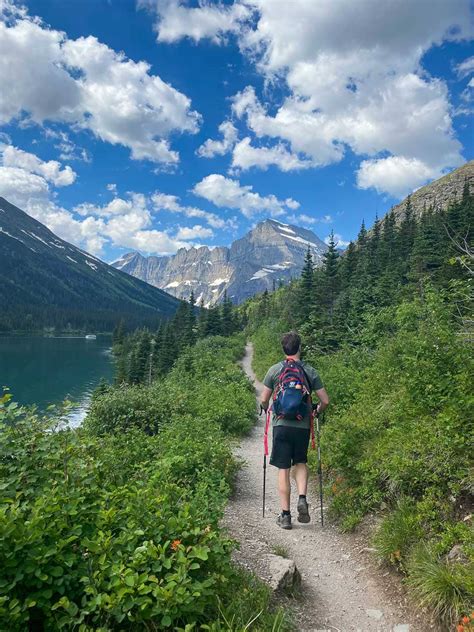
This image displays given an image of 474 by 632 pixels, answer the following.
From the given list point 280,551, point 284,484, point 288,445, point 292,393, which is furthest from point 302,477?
point 292,393

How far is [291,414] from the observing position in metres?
5.62

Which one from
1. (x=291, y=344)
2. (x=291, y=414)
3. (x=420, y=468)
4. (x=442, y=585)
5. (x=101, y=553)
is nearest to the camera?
(x=101, y=553)

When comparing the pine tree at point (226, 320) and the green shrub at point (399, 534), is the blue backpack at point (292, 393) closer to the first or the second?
the green shrub at point (399, 534)

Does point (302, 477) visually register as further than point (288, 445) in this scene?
Yes

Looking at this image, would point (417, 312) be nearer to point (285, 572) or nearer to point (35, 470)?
point (285, 572)

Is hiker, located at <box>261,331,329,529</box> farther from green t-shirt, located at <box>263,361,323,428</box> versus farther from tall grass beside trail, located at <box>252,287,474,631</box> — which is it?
tall grass beside trail, located at <box>252,287,474,631</box>

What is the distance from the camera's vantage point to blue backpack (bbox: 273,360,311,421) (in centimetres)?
561

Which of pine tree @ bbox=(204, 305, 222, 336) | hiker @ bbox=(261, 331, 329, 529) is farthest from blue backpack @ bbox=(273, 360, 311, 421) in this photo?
pine tree @ bbox=(204, 305, 222, 336)

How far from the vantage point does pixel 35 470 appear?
4.18 meters

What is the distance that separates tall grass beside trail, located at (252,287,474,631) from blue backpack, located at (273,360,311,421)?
142 centimetres

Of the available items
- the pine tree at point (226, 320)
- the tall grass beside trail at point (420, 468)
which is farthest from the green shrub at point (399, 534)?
the pine tree at point (226, 320)

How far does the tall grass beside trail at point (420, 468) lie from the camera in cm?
394

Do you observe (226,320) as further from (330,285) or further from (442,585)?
(442,585)

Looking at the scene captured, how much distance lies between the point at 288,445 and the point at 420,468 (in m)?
1.79
